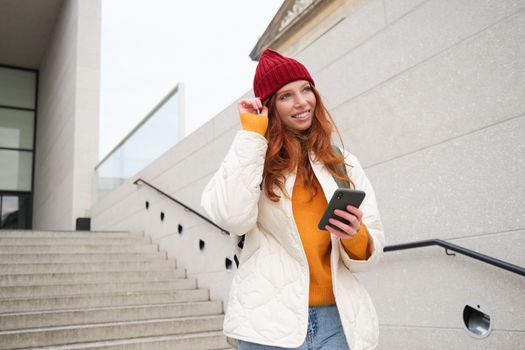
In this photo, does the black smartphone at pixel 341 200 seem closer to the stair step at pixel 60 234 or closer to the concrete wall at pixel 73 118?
the stair step at pixel 60 234

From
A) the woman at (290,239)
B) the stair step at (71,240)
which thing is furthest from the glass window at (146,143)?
the woman at (290,239)

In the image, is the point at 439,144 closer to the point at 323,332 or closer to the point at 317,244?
the point at 317,244

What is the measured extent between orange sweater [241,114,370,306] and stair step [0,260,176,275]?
15.9ft

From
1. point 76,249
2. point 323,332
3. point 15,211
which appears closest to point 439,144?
point 323,332

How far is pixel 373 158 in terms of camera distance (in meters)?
3.16

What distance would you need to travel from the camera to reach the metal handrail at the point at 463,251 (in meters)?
2.11

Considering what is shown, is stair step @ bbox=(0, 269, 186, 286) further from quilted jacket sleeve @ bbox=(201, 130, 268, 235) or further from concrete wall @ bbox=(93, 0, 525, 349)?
quilted jacket sleeve @ bbox=(201, 130, 268, 235)

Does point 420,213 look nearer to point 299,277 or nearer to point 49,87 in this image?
point 299,277

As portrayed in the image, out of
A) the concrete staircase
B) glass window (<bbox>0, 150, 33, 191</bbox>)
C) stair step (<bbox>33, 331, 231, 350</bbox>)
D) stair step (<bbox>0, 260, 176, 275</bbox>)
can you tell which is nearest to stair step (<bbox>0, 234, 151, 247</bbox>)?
the concrete staircase

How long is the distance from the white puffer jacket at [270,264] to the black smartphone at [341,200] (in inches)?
4.6

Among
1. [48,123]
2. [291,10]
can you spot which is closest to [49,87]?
[48,123]

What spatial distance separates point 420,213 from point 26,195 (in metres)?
14.9

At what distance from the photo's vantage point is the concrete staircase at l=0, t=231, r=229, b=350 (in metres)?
3.99

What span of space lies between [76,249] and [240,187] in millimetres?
5819
